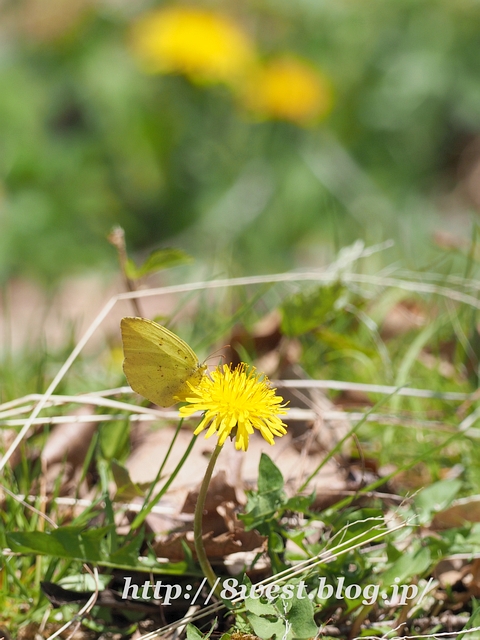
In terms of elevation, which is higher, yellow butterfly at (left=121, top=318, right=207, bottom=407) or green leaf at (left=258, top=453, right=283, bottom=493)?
yellow butterfly at (left=121, top=318, right=207, bottom=407)

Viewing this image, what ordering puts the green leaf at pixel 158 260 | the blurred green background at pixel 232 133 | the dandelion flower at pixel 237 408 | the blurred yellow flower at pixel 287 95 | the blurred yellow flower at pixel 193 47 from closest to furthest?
the dandelion flower at pixel 237 408 < the green leaf at pixel 158 260 < the blurred yellow flower at pixel 193 47 < the blurred green background at pixel 232 133 < the blurred yellow flower at pixel 287 95

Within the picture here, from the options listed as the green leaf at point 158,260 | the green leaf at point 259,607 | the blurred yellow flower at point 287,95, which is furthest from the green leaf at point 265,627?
the blurred yellow flower at point 287,95

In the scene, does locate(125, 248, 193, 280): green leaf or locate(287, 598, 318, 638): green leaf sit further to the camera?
locate(125, 248, 193, 280): green leaf

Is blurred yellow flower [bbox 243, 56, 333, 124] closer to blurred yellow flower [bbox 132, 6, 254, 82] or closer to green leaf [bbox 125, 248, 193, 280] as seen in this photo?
blurred yellow flower [bbox 132, 6, 254, 82]

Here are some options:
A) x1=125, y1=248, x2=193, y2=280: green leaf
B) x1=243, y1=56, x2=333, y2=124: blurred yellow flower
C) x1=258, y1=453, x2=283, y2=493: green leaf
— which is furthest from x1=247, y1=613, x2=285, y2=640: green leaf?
Answer: x1=243, y1=56, x2=333, y2=124: blurred yellow flower

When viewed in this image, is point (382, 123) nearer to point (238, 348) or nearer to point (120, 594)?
point (238, 348)

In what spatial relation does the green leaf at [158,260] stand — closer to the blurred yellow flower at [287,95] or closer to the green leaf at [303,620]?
the green leaf at [303,620]
